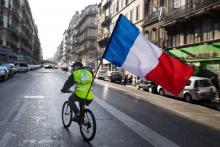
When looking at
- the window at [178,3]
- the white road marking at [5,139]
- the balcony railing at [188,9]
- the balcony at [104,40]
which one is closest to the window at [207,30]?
the balcony railing at [188,9]

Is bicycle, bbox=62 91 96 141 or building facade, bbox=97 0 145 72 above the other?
building facade, bbox=97 0 145 72

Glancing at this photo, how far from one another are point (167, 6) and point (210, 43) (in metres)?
9.99

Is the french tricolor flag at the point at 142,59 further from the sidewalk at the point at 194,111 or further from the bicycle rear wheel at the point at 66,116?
the sidewalk at the point at 194,111

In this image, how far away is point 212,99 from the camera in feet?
67.2

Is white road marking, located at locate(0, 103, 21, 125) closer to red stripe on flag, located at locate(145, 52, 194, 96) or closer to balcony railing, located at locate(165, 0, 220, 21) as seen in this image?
red stripe on flag, located at locate(145, 52, 194, 96)

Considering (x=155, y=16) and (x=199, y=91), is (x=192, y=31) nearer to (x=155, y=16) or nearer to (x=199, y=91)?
(x=155, y=16)

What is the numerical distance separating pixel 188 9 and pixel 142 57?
2234 centimetres

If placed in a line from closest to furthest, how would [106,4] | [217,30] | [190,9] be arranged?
[217,30], [190,9], [106,4]

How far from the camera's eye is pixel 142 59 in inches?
344

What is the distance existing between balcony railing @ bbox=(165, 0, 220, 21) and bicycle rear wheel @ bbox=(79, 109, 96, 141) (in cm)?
1997

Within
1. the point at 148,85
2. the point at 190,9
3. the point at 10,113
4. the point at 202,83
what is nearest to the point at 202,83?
the point at 202,83

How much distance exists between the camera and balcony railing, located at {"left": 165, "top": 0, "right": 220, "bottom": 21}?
26.5 metres

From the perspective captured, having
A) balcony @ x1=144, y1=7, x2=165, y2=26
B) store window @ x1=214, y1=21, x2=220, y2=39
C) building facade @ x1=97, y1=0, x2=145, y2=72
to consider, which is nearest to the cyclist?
store window @ x1=214, y1=21, x2=220, y2=39

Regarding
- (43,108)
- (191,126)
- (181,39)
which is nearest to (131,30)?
(191,126)
